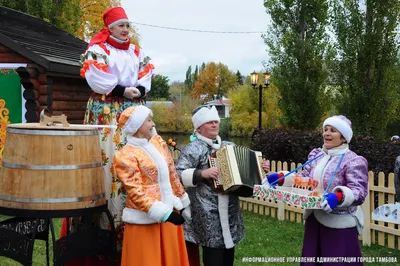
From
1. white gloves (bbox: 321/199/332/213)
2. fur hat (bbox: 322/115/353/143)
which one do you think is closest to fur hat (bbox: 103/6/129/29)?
fur hat (bbox: 322/115/353/143)

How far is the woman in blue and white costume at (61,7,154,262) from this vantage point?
3760 millimetres

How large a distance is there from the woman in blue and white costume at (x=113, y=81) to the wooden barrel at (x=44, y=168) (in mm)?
639

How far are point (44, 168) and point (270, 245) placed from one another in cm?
414

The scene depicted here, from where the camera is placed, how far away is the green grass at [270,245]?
557 cm

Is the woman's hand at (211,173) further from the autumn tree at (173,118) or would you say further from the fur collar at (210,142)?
the autumn tree at (173,118)

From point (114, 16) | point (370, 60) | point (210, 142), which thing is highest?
point (370, 60)

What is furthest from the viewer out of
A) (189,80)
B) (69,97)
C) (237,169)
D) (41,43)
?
(189,80)

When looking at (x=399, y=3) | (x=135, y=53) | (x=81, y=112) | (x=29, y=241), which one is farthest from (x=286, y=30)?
(x=29, y=241)

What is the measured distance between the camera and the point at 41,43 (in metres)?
9.27

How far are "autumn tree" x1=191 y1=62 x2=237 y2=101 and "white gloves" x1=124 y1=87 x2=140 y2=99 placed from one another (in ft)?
200

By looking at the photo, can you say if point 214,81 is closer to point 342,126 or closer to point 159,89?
point 159,89

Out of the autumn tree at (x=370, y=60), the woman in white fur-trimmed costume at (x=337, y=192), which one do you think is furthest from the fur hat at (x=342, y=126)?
the autumn tree at (x=370, y=60)

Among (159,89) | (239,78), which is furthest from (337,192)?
(239,78)

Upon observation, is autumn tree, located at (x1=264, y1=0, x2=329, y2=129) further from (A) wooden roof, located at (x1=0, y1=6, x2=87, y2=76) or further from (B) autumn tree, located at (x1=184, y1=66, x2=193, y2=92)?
(B) autumn tree, located at (x1=184, y1=66, x2=193, y2=92)
